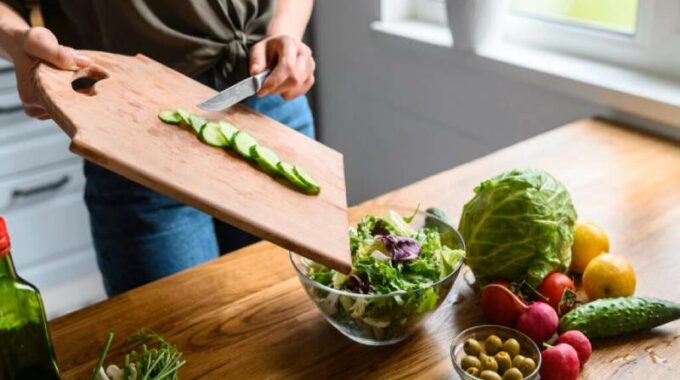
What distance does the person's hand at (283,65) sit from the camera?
3.42ft

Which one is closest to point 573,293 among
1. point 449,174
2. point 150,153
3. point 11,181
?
point 449,174

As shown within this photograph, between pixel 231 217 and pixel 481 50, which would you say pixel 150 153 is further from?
pixel 481 50

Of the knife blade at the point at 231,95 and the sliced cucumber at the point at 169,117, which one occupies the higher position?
the sliced cucumber at the point at 169,117

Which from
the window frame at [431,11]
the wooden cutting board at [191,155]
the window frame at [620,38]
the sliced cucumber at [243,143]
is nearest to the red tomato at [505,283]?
the wooden cutting board at [191,155]

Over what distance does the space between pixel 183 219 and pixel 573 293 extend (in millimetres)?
646

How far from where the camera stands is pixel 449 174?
124 centimetres

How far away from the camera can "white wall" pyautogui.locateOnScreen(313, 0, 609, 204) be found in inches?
63.9

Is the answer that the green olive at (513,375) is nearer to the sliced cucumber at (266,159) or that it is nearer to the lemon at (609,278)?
the lemon at (609,278)

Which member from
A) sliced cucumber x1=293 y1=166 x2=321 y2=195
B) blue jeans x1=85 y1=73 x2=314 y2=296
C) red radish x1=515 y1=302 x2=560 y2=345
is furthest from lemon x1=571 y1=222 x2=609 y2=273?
blue jeans x1=85 y1=73 x2=314 y2=296

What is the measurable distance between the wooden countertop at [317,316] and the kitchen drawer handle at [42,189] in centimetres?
136

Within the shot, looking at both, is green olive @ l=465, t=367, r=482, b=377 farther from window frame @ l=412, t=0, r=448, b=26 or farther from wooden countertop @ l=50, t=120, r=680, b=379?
window frame @ l=412, t=0, r=448, b=26

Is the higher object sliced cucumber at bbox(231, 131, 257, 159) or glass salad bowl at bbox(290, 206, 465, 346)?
sliced cucumber at bbox(231, 131, 257, 159)

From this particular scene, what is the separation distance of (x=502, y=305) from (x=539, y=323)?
48 millimetres

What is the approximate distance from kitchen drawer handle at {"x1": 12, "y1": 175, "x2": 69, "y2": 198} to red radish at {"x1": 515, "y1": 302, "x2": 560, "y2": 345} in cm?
174
